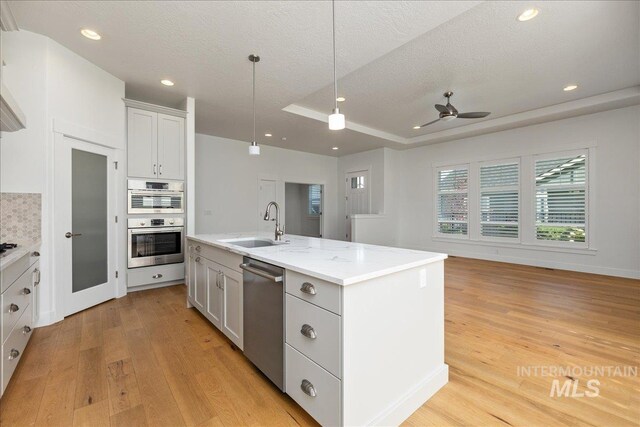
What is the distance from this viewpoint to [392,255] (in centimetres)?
187

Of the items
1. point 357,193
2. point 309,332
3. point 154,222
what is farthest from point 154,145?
point 357,193

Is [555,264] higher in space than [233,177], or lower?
lower

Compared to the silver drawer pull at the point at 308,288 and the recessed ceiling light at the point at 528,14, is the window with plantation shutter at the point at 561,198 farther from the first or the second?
the silver drawer pull at the point at 308,288

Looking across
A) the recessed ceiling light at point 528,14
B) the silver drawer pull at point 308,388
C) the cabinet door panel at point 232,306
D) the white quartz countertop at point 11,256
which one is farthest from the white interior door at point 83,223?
the recessed ceiling light at point 528,14

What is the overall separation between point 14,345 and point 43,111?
7.33ft

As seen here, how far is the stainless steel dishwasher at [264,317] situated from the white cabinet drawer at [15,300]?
1400 mm

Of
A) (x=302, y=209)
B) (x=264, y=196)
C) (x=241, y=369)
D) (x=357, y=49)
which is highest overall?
(x=357, y=49)

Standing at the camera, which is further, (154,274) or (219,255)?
(154,274)

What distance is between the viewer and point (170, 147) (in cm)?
407

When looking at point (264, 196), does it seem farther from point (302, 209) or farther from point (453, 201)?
point (453, 201)

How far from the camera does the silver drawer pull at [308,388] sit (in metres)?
1.41

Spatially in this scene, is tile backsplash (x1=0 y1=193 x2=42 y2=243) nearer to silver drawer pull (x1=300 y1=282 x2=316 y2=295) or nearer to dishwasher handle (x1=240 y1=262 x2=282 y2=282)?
dishwasher handle (x1=240 y1=262 x2=282 y2=282)

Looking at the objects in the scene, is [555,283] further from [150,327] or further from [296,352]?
[150,327]

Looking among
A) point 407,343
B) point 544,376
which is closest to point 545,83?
point 544,376
